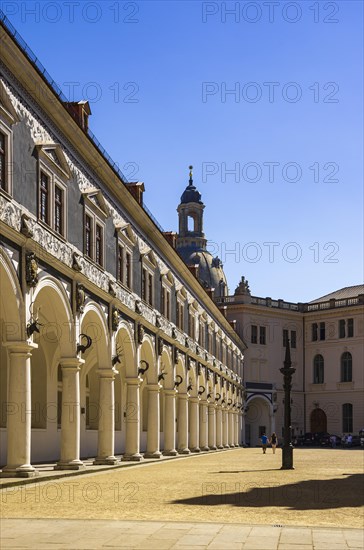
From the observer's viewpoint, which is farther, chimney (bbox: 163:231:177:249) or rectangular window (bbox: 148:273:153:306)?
chimney (bbox: 163:231:177:249)

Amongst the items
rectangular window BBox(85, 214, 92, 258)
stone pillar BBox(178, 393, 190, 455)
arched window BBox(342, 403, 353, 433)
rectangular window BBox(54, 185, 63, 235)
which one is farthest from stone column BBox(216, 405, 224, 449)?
rectangular window BBox(54, 185, 63, 235)

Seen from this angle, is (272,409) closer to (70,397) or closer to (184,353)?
(184,353)

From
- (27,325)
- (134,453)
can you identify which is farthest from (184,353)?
(27,325)

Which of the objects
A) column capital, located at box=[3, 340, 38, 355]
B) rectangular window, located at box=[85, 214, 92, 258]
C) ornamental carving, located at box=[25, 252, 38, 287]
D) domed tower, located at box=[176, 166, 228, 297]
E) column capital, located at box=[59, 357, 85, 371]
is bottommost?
column capital, located at box=[59, 357, 85, 371]

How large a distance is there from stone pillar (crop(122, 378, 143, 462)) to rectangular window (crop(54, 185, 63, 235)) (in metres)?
10.2

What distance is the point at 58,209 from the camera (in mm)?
24469

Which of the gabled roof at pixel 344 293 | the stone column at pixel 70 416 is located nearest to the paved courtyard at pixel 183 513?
the stone column at pixel 70 416

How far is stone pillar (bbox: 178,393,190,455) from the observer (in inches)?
1774

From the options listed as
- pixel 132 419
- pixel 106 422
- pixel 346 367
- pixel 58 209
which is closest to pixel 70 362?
pixel 58 209

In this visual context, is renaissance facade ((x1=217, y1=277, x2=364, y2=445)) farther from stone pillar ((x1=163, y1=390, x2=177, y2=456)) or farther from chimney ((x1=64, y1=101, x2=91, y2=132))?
chimney ((x1=64, y1=101, x2=91, y2=132))

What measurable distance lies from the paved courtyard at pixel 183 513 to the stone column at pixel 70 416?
5.26 feet

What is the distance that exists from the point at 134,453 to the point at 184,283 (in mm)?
16386

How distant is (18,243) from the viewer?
805 inches

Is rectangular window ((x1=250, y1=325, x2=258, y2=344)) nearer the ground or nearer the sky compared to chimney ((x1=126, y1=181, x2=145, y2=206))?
nearer the ground
